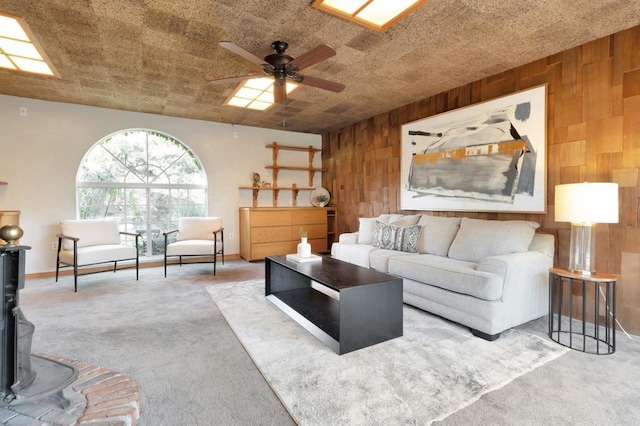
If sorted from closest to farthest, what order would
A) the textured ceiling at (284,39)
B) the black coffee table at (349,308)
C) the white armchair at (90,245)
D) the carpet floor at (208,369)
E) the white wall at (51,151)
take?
the carpet floor at (208,369) < the black coffee table at (349,308) < the textured ceiling at (284,39) < the white armchair at (90,245) < the white wall at (51,151)

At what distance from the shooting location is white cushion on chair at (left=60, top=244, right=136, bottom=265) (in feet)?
12.4

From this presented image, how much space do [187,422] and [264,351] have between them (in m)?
0.74

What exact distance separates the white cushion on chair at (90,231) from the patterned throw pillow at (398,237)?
11.9 feet

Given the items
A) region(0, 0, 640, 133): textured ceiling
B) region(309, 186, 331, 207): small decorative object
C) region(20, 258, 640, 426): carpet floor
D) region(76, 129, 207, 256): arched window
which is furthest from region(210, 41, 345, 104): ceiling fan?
region(309, 186, 331, 207): small decorative object

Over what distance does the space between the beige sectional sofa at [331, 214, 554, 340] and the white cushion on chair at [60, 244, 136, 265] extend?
3050 millimetres

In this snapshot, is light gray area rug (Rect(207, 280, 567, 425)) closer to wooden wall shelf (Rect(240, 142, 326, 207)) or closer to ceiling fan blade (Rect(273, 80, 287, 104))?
ceiling fan blade (Rect(273, 80, 287, 104))

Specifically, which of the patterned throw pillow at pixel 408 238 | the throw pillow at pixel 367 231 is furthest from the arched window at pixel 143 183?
the patterned throw pillow at pixel 408 238

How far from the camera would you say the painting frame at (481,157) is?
3100 millimetres

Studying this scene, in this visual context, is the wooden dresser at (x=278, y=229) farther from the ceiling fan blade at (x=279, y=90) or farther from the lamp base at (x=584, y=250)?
the lamp base at (x=584, y=250)

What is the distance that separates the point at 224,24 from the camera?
2.48m

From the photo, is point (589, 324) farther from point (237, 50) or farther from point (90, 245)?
point (90, 245)

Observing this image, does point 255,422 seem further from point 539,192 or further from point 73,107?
point 73,107

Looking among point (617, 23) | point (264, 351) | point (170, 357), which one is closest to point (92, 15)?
point (170, 357)

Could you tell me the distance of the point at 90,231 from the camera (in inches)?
166
